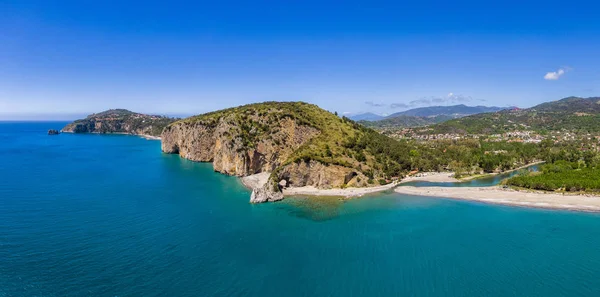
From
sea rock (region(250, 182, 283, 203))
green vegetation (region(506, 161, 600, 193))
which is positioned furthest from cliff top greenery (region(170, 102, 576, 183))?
green vegetation (region(506, 161, 600, 193))

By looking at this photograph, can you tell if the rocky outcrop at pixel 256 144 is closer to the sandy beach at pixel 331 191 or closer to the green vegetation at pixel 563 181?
the sandy beach at pixel 331 191

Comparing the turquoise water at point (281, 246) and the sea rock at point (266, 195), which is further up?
the sea rock at point (266, 195)

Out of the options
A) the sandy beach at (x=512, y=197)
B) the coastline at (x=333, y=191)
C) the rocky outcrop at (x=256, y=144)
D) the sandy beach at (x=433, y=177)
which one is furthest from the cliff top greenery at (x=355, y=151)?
the sandy beach at (x=512, y=197)

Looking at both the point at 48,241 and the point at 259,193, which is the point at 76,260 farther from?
the point at 259,193

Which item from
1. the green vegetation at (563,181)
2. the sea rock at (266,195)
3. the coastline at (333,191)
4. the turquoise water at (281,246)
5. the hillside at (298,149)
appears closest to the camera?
the turquoise water at (281,246)

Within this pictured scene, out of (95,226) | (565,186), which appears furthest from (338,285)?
(565,186)

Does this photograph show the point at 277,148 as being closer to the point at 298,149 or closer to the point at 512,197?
the point at 298,149
